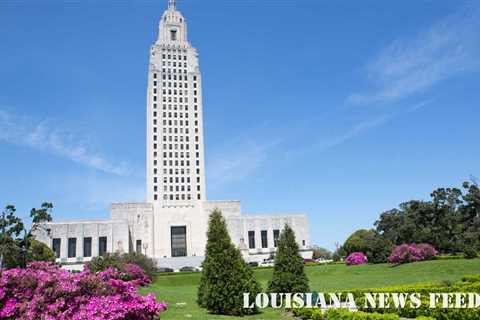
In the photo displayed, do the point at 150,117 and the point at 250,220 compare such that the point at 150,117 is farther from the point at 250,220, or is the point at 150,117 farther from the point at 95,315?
the point at 95,315

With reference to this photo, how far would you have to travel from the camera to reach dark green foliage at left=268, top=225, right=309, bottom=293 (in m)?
18.0

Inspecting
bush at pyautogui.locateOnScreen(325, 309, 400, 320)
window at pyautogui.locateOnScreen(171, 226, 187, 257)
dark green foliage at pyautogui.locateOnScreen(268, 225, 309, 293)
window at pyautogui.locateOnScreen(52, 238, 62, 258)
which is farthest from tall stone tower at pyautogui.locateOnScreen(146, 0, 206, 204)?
bush at pyautogui.locateOnScreen(325, 309, 400, 320)

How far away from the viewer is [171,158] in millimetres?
72250

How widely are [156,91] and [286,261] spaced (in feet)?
197

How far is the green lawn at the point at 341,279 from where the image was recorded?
667 inches

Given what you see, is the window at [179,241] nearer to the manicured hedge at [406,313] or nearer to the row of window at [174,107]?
the row of window at [174,107]

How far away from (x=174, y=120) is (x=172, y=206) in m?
14.3

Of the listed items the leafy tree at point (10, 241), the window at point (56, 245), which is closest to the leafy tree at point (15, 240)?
the leafy tree at point (10, 241)

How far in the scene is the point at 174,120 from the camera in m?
74.0

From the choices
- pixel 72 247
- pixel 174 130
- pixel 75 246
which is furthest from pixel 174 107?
pixel 72 247

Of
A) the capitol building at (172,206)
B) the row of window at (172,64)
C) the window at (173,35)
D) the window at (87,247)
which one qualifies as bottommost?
the window at (87,247)

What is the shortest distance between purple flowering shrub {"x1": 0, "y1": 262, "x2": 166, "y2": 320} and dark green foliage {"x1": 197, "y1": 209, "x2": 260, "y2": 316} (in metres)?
5.00

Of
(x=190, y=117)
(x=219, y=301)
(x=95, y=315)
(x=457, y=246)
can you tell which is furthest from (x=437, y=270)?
(x=190, y=117)

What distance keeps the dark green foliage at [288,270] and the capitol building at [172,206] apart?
151 feet
